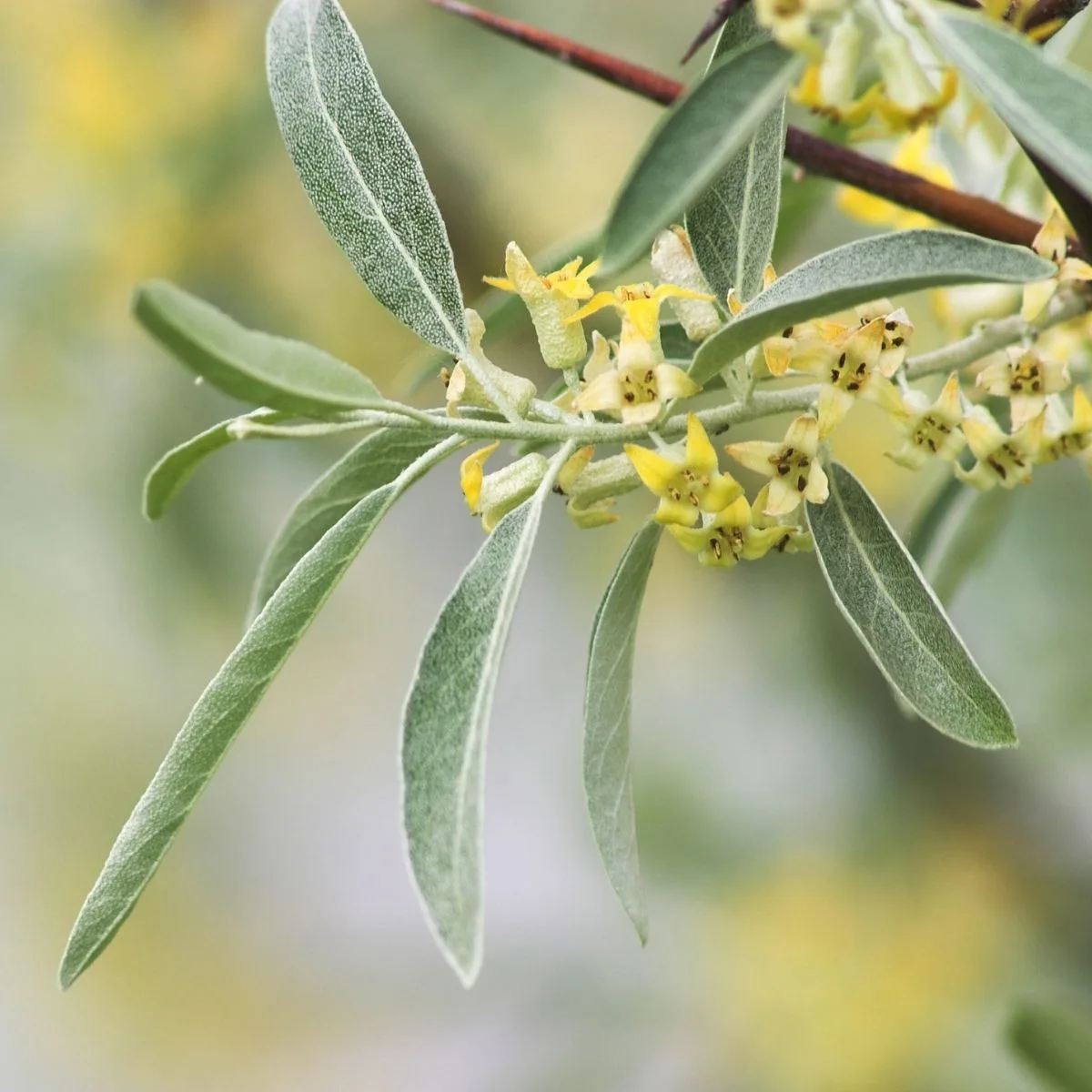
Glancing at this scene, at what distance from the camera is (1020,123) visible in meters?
0.28

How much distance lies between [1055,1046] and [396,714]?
1.54 m

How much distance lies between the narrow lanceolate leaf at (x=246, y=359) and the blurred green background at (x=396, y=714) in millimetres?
431

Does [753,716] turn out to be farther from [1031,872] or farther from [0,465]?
[0,465]

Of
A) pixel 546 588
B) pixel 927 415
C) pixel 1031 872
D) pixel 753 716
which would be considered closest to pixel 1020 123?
pixel 927 415

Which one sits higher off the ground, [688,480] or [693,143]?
[693,143]

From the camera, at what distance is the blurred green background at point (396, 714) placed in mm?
1325

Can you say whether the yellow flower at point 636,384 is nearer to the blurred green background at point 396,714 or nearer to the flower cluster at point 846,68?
the flower cluster at point 846,68

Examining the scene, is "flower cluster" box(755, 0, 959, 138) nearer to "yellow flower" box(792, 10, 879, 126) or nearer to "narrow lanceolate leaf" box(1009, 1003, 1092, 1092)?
"yellow flower" box(792, 10, 879, 126)

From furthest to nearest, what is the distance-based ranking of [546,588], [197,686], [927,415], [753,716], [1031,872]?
→ [197,686] → [546,588] → [753,716] → [1031,872] → [927,415]

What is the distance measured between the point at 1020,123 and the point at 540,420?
18 centimetres

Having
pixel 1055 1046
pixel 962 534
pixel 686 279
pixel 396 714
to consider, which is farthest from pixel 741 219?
pixel 396 714

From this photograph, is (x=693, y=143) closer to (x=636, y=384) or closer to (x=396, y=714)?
(x=636, y=384)

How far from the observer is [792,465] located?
38 centimetres

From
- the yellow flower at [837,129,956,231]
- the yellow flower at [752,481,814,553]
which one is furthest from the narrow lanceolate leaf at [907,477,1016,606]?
the yellow flower at [752,481,814,553]
